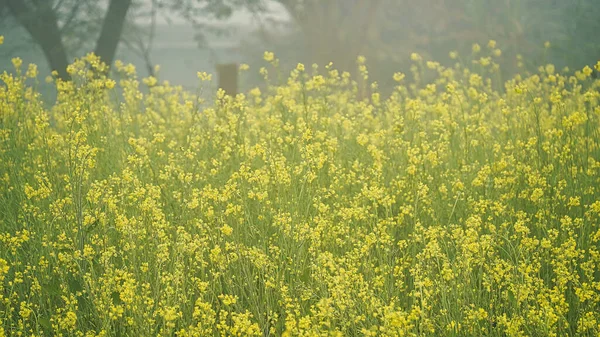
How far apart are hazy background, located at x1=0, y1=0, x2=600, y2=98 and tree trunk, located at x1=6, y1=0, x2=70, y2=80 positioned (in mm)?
90

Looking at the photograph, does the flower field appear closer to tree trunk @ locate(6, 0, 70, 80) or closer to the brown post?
the brown post

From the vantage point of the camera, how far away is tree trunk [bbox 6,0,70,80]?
1245 cm

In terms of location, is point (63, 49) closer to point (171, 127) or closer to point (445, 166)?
point (171, 127)

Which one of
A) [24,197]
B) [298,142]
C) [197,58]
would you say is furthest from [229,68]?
[197,58]

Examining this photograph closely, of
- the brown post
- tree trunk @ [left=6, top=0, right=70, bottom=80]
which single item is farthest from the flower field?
tree trunk @ [left=6, top=0, right=70, bottom=80]

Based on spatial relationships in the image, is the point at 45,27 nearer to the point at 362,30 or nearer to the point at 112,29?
the point at 112,29

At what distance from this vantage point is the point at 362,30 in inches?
596

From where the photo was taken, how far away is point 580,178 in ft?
15.2

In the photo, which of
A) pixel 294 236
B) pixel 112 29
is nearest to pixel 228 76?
pixel 112 29

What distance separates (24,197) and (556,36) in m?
15.5

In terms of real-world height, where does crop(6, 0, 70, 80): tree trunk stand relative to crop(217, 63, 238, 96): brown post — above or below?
above

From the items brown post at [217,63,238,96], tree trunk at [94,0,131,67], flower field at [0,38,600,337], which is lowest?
flower field at [0,38,600,337]

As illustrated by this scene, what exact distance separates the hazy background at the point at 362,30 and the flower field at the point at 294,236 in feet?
27.1

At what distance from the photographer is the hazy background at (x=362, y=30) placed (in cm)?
1395
